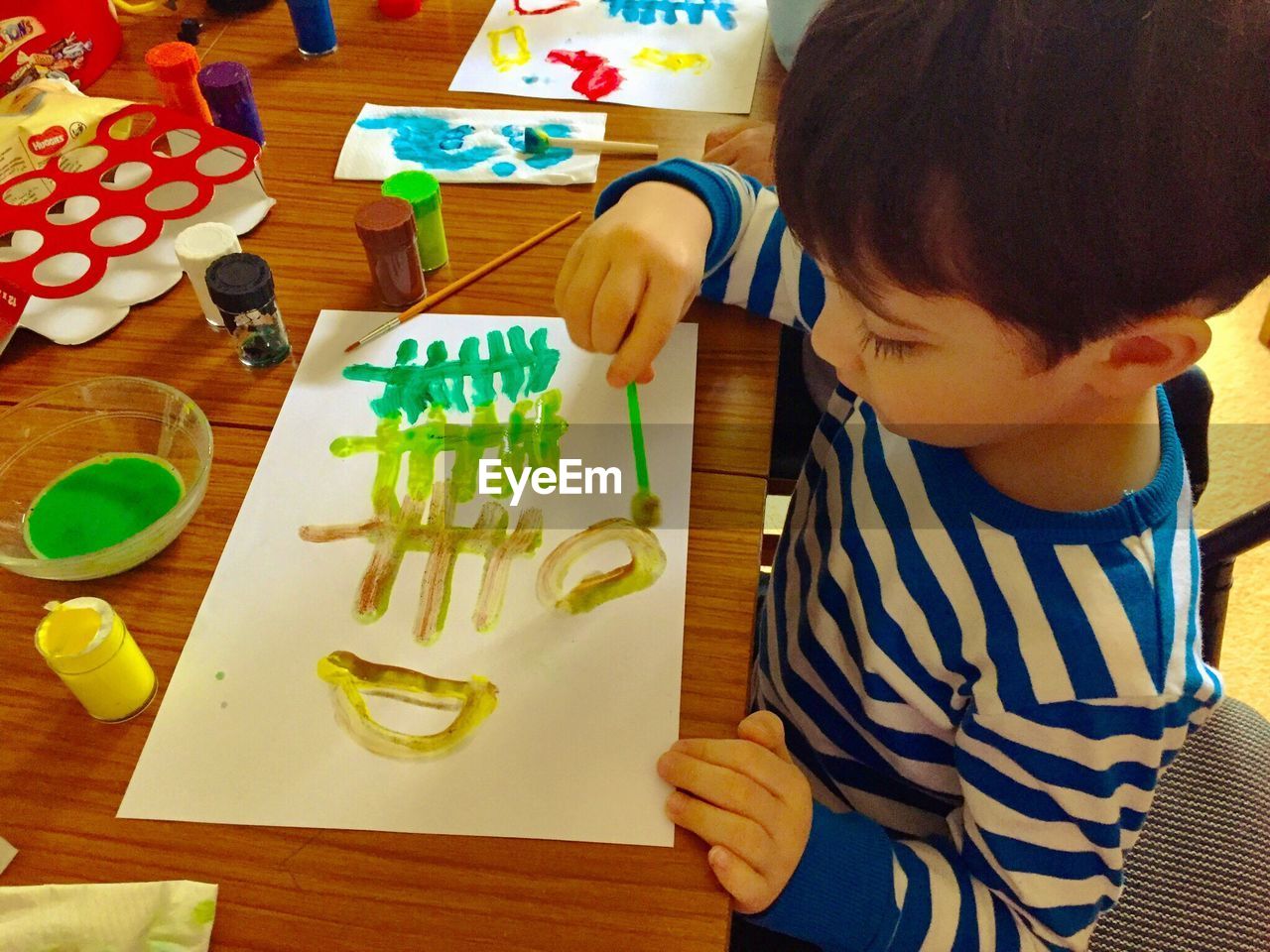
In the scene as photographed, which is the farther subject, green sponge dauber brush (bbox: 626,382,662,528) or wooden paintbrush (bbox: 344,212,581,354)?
wooden paintbrush (bbox: 344,212,581,354)

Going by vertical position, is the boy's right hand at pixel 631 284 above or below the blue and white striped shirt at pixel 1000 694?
above

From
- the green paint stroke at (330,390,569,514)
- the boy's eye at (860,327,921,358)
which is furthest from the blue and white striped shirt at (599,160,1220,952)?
the green paint stroke at (330,390,569,514)

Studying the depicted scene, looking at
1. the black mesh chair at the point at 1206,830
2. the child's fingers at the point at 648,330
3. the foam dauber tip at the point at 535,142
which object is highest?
the foam dauber tip at the point at 535,142

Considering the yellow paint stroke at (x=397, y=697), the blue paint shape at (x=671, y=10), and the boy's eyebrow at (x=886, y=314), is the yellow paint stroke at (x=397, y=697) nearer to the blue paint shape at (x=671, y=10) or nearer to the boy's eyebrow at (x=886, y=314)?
the boy's eyebrow at (x=886, y=314)

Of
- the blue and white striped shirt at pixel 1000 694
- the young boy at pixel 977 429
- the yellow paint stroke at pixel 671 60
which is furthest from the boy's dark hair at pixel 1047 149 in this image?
the yellow paint stroke at pixel 671 60

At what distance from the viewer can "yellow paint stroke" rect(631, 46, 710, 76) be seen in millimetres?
1013

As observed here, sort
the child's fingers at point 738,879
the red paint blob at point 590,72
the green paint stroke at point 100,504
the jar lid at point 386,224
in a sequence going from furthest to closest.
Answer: the red paint blob at point 590,72 < the jar lid at point 386,224 < the green paint stroke at point 100,504 < the child's fingers at point 738,879

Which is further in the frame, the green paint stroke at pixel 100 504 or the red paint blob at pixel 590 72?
the red paint blob at pixel 590 72

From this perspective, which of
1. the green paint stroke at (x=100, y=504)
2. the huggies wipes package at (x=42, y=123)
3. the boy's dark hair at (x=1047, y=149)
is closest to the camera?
the boy's dark hair at (x=1047, y=149)

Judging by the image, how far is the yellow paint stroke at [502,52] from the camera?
3.35 feet

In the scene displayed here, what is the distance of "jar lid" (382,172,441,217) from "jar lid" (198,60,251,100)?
188 millimetres

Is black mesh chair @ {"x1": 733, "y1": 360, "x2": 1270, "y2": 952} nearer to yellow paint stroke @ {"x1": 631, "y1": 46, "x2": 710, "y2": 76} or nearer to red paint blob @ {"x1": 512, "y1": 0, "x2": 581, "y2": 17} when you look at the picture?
yellow paint stroke @ {"x1": 631, "y1": 46, "x2": 710, "y2": 76}

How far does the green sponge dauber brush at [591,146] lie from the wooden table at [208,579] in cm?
2

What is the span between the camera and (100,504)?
0.65m
